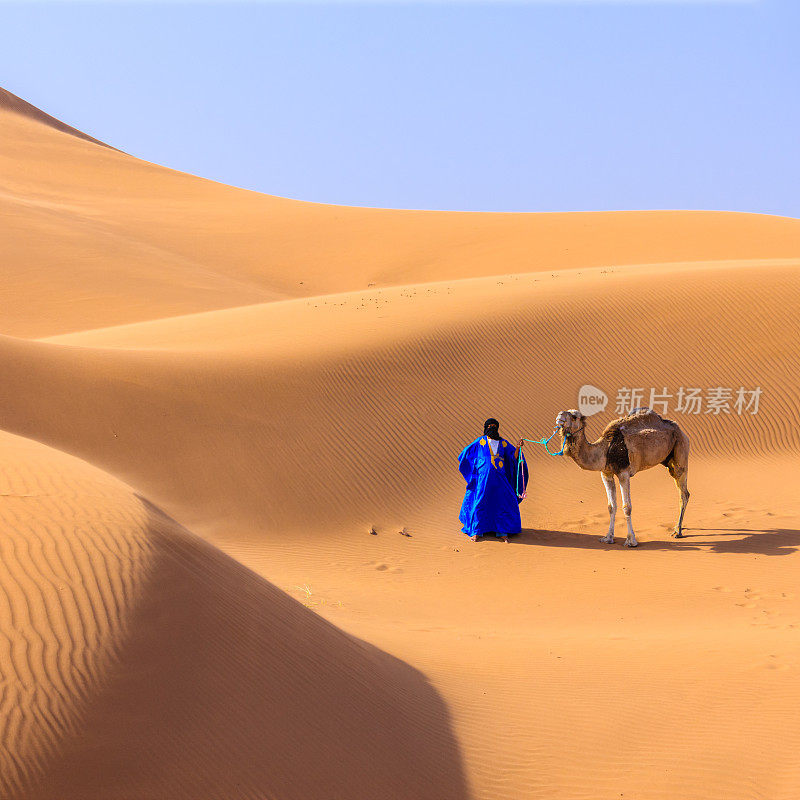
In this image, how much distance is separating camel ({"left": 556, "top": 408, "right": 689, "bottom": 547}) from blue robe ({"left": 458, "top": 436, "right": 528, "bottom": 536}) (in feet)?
2.59

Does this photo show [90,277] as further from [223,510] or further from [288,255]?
[223,510]

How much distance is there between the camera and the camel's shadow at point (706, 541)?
11.7 m

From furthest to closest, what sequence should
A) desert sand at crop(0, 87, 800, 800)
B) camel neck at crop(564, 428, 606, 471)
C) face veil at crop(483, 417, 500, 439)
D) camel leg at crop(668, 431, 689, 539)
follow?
camel leg at crop(668, 431, 689, 539)
face veil at crop(483, 417, 500, 439)
camel neck at crop(564, 428, 606, 471)
desert sand at crop(0, 87, 800, 800)

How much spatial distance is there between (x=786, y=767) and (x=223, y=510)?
840 centimetres

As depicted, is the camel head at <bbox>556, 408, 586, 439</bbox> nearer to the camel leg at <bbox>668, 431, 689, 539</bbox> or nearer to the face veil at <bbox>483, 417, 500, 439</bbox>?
the face veil at <bbox>483, 417, 500, 439</bbox>

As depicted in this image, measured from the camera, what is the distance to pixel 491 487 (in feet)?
40.5

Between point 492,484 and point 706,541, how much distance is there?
112 inches

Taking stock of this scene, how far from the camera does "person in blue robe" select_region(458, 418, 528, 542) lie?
12.1 m

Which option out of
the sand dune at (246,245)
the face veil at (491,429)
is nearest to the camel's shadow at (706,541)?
the face veil at (491,429)

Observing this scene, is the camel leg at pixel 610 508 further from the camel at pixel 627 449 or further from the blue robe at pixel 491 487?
Result: the blue robe at pixel 491 487

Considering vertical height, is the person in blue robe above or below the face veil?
below

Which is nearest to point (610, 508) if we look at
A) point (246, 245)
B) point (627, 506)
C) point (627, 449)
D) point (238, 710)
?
point (627, 506)

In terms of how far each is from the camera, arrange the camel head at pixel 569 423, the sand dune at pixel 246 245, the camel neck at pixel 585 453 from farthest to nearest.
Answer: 1. the sand dune at pixel 246 245
2. the camel neck at pixel 585 453
3. the camel head at pixel 569 423

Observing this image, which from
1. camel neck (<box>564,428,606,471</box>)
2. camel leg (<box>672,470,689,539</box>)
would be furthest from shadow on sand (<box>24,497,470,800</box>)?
camel leg (<box>672,470,689,539</box>)
